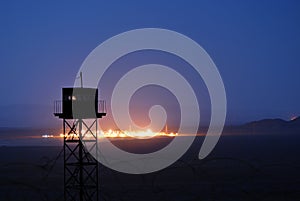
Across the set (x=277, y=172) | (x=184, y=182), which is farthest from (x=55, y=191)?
(x=277, y=172)

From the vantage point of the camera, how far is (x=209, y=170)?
4466 cm

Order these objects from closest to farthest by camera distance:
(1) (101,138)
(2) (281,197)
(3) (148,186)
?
(2) (281,197)
(3) (148,186)
(1) (101,138)

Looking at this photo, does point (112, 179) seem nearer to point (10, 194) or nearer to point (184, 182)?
point (184, 182)

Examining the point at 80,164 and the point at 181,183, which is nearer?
the point at 80,164

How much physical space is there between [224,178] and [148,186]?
24.1 feet

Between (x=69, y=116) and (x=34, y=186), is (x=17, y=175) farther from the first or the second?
(x=69, y=116)

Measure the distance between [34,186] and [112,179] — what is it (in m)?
6.29

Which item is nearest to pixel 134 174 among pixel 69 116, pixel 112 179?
pixel 112 179

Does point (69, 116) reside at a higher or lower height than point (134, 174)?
higher

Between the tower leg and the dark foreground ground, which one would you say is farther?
the dark foreground ground

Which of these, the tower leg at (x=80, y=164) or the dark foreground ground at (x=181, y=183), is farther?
the dark foreground ground at (x=181, y=183)

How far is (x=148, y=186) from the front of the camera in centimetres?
3512

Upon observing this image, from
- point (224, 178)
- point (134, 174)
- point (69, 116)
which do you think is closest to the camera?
point (69, 116)

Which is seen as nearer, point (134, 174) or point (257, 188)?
point (257, 188)
